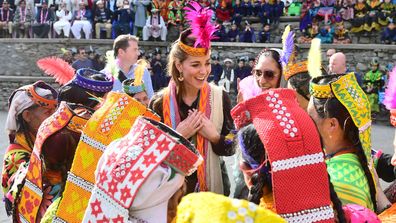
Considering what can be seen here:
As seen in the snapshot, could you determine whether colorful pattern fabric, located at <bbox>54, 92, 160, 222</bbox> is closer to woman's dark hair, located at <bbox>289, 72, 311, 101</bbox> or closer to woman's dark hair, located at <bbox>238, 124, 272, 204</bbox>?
woman's dark hair, located at <bbox>238, 124, 272, 204</bbox>

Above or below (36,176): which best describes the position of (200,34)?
above

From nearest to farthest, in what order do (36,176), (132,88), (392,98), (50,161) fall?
(392,98) → (50,161) → (36,176) → (132,88)

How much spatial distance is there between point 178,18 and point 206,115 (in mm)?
19971

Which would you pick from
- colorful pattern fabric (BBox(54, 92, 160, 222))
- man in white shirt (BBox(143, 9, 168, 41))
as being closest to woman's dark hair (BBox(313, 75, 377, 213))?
colorful pattern fabric (BBox(54, 92, 160, 222))

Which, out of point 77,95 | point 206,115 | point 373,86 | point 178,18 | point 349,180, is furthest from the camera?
point 178,18

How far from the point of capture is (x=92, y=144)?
3055mm

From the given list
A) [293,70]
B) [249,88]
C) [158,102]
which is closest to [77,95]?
[158,102]

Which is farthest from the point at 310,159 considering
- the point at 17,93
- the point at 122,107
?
the point at 17,93

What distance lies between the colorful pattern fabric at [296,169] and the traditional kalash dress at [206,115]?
4.23 feet

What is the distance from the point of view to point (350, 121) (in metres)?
3.01

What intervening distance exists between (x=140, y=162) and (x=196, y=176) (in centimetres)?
159

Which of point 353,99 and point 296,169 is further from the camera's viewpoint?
point 353,99

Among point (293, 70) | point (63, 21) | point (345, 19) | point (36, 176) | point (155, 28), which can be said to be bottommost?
point (63, 21)

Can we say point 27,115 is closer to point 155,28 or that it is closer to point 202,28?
point 202,28
